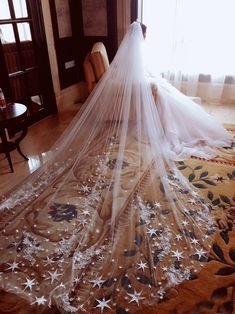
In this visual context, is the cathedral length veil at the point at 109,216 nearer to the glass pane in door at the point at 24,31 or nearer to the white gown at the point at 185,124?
the white gown at the point at 185,124

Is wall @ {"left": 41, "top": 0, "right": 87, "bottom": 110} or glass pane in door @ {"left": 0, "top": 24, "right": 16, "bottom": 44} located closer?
glass pane in door @ {"left": 0, "top": 24, "right": 16, "bottom": 44}

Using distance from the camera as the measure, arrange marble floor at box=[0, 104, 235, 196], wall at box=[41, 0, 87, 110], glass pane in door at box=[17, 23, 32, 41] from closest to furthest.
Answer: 1. marble floor at box=[0, 104, 235, 196]
2. glass pane in door at box=[17, 23, 32, 41]
3. wall at box=[41, 0, 87, 110]

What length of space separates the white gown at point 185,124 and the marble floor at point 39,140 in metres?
0.66

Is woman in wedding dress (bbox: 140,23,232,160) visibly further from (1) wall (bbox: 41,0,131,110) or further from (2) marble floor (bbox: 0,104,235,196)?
(1) wall (bbox: 41,0,131,110)

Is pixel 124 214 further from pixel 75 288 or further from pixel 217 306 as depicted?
pixel 217 306

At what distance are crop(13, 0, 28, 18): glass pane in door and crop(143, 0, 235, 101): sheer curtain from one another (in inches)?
65.9

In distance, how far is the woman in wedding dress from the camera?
2.88 meters

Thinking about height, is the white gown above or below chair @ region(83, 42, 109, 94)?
below

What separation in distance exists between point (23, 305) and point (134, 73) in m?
2.21

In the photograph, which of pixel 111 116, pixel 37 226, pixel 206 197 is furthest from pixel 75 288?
pixel 111 116

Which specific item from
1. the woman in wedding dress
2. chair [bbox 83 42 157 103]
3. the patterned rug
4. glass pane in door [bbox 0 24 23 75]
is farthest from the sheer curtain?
the patterned rug

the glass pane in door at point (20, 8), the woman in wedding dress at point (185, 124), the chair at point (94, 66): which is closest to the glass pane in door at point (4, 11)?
the glass pane in door at point (20, 8)

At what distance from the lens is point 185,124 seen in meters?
2.97

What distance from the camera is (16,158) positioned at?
2.87 meters
